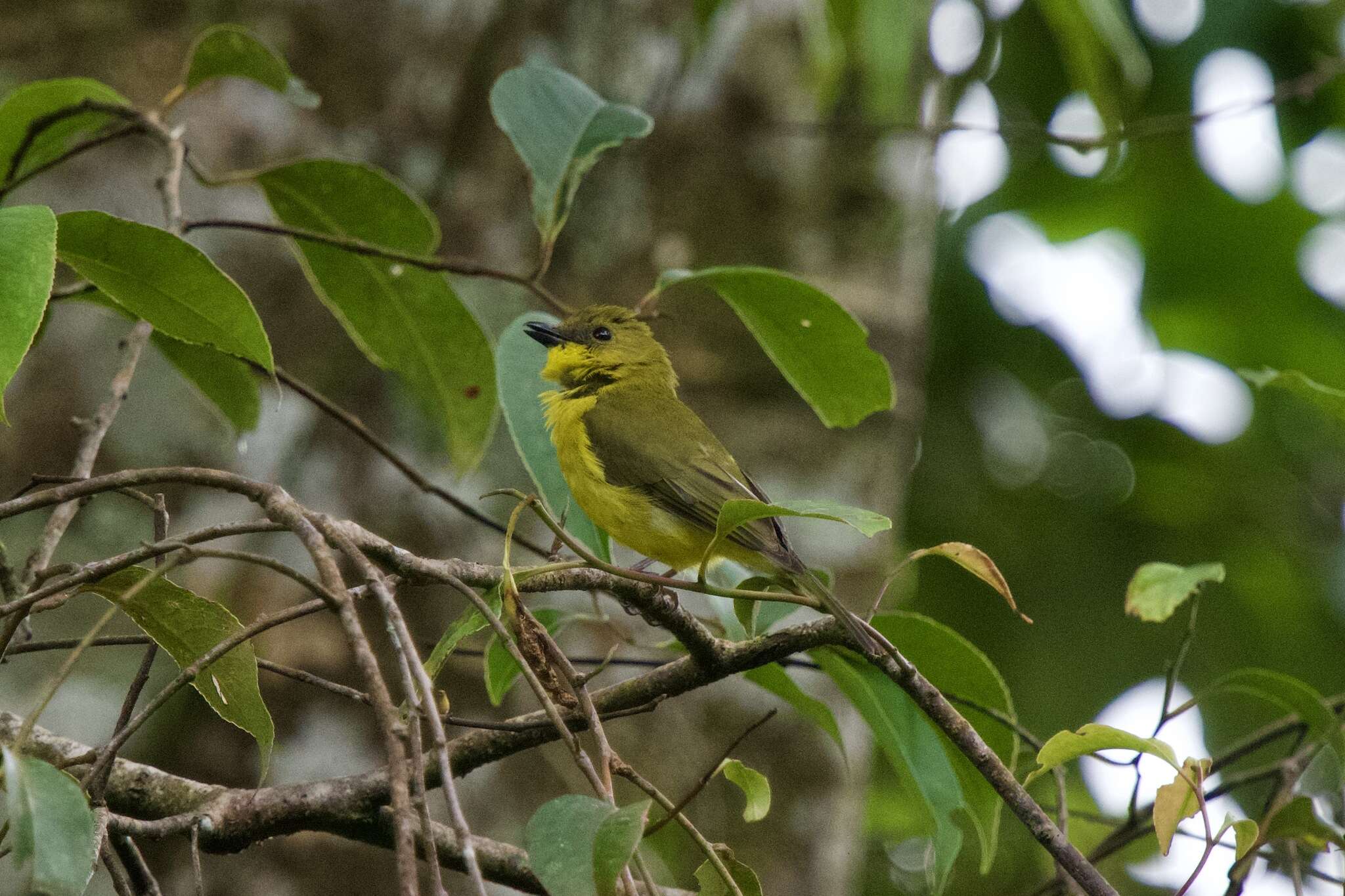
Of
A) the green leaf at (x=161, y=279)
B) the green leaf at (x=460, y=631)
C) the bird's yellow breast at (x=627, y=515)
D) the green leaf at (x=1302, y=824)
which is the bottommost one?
the bird's yellow breast at (x=627, y=515)

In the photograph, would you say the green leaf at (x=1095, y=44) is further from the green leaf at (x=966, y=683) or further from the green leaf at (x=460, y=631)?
the green leaf at (x=460, y=631)

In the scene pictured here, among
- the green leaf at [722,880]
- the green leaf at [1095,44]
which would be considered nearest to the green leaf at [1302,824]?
the green leaf at [722,880]

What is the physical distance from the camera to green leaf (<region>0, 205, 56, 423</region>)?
1.48 meters

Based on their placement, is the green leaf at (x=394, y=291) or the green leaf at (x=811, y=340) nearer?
the green leaf at (x=811, y=340)

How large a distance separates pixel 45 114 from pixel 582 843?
189 cm

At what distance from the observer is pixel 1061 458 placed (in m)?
6.10

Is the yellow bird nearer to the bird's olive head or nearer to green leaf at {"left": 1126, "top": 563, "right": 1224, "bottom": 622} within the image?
the bird's olive head

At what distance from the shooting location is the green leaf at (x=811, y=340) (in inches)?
97.4

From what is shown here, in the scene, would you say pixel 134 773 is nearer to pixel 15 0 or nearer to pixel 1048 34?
pixel 15 0

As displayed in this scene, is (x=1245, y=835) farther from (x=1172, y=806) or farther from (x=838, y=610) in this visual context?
(x=838, y=610)

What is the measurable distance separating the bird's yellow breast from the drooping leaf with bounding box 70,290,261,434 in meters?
0.85

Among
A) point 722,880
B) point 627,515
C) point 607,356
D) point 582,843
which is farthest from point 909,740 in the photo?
point 607,356

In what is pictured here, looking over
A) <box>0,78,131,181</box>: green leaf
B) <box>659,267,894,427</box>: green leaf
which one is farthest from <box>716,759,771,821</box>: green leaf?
<box>0,78,131,181</box>: green leaf

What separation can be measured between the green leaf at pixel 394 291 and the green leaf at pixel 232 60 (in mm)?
223
